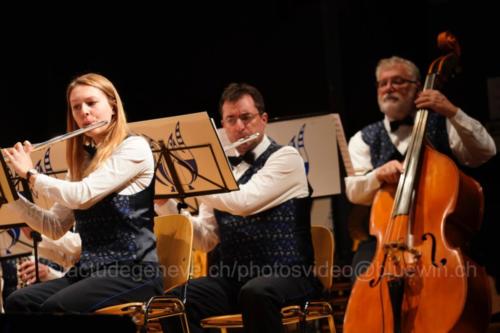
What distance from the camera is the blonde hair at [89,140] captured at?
10.7 ft

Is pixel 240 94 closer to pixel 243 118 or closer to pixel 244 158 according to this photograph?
pixel 243 118

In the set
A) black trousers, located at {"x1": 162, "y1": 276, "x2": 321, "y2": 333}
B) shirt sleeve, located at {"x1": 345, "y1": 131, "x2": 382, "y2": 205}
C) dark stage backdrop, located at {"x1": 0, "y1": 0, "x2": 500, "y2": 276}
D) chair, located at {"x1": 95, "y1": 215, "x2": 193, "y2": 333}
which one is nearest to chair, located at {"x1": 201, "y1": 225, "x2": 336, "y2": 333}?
black trousers, located at {"x1": 162, "y1": 276, "x2": 321, "y2": 333}

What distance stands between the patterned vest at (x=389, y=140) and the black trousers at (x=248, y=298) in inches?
34.1

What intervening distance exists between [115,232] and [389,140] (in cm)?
163

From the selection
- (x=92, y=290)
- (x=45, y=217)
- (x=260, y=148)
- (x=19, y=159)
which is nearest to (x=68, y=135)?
(x=19, y=159)

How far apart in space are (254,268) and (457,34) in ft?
7.00

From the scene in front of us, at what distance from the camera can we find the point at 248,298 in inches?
128

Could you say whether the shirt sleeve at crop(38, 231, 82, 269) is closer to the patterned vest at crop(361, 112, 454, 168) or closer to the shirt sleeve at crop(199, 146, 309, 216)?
the shirt sleeve at crop(199, 146, 309, 216)

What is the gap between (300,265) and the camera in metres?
3.51

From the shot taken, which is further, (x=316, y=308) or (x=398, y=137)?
(x=398, y=137)

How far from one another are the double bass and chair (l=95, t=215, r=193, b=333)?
71cm

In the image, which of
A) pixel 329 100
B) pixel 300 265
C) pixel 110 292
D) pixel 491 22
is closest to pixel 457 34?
pixel 491 22

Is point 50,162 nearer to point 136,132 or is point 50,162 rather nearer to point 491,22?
point 136,132

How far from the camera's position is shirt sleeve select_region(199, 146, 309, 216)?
351cm
